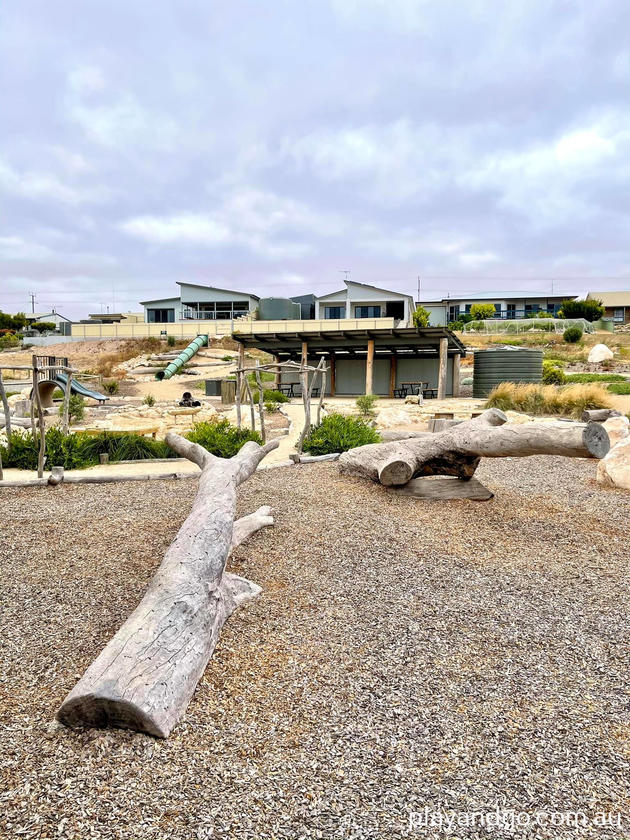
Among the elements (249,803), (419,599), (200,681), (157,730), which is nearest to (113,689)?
(157,730)

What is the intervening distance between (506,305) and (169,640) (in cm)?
5952

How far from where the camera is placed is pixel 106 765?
2115 millimetres

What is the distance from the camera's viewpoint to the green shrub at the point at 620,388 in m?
19.9

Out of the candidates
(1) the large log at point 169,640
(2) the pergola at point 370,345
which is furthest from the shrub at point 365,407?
(1) the large log at point 169,640

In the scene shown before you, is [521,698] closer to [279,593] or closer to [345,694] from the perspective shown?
[345,694]

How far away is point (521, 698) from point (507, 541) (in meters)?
2.38

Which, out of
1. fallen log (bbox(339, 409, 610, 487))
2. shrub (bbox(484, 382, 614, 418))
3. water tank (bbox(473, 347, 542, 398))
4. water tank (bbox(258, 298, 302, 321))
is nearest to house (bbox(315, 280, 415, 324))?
water tank (bbox(258, 298, 302, 321))

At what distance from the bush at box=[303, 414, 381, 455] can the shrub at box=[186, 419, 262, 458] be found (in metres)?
1.20

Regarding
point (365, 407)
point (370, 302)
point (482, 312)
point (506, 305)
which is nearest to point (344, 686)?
point (365, 407)

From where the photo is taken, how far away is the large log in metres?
2.28

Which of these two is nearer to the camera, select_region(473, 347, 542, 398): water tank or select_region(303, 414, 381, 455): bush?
select_region(303, 414, 381, 455): bush

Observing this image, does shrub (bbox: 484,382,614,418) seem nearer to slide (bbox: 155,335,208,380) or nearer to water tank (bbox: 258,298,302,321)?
slide (bbox: 155,335,208,380)

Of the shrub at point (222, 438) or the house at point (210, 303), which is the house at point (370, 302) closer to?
the house at point (210, 303)

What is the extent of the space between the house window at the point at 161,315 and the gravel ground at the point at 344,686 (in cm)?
4462
